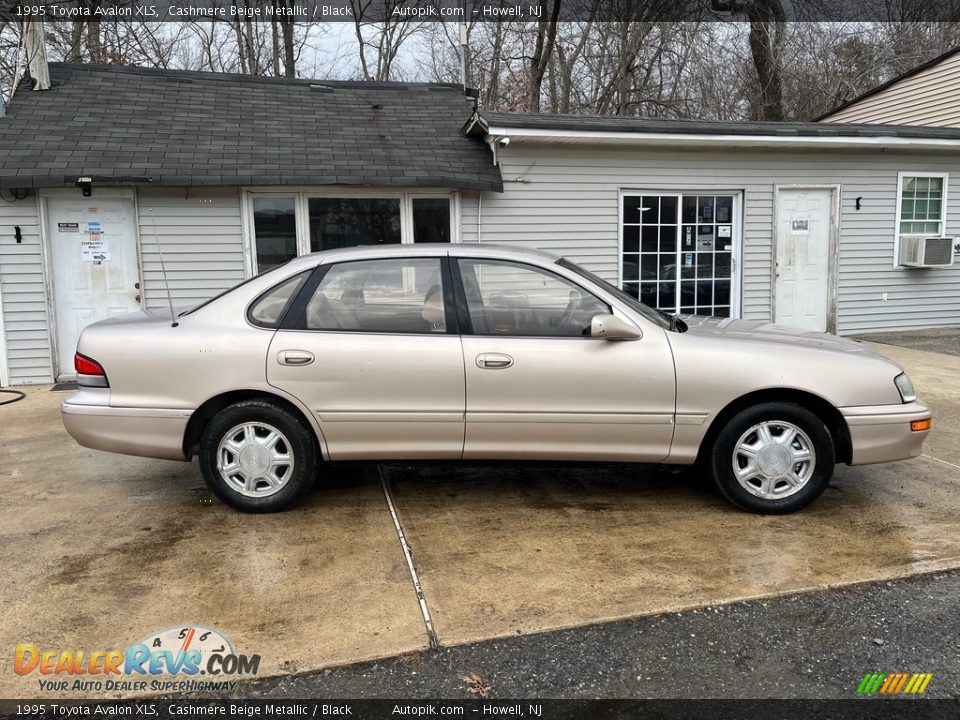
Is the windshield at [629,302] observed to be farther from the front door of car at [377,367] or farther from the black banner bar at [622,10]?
the black banner bar at [622,10]

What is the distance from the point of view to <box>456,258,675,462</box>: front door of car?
12.6 ft

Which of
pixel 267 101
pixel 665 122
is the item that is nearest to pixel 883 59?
pixel 665 122

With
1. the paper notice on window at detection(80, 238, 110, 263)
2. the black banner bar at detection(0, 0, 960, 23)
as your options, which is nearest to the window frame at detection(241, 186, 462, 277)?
the paper notice on window at detection(80, 238, 110, 263)

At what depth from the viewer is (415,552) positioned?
3592 millimetres

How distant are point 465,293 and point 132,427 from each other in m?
2.01

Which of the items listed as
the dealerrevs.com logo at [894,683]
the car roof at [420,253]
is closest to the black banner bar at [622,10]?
the car roof at [420,253]

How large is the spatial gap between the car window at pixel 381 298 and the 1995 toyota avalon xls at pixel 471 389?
0.01 meters

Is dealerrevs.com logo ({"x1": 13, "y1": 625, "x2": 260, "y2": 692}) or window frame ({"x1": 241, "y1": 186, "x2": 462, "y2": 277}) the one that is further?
window frame ({"x1": 241, "y1": 186, "x2": 462, "y2": 277})

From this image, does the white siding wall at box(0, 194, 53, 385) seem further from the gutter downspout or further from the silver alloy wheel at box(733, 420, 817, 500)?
the silver alloy wheel at box(733, 420, 817, 500)

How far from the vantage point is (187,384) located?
12.8 feet

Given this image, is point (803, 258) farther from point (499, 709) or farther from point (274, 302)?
point (499, 709)

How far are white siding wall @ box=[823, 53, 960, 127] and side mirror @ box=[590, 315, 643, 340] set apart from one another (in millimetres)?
12419

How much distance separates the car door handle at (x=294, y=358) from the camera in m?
3.88

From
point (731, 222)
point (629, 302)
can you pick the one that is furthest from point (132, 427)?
point (731, 222)
